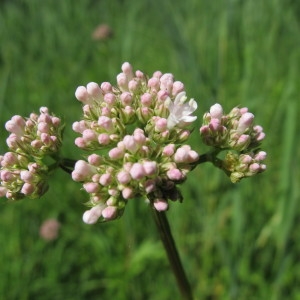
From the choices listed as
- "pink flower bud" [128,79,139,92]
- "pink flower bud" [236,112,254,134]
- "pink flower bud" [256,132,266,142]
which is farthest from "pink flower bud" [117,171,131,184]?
"pink flower bud" [256,132,266,142]

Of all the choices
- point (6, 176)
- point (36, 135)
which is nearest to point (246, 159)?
point (36, 135)

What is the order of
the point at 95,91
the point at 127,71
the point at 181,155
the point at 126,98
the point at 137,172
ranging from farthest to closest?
the point at 127,71 < the point at 95,91 < the point at 126,98 < the point at 181,155 < the point at 137,172

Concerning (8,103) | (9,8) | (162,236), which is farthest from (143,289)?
(9,8)

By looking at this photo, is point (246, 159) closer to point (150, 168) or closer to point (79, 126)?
point (150, 168)

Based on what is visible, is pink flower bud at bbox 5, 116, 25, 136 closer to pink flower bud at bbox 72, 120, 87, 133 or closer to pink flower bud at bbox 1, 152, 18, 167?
pink flower bud at bbox 1, 152, 18, 167

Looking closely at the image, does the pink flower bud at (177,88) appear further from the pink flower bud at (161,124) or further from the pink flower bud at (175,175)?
the pink flower bud at (175,175)

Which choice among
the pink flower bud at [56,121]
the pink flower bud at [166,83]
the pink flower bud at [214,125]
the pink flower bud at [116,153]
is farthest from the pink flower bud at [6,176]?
the pink flower bud at [214,125]

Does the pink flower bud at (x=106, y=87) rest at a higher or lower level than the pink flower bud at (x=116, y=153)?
higher

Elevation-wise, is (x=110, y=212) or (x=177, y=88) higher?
(x=177, y=88)
